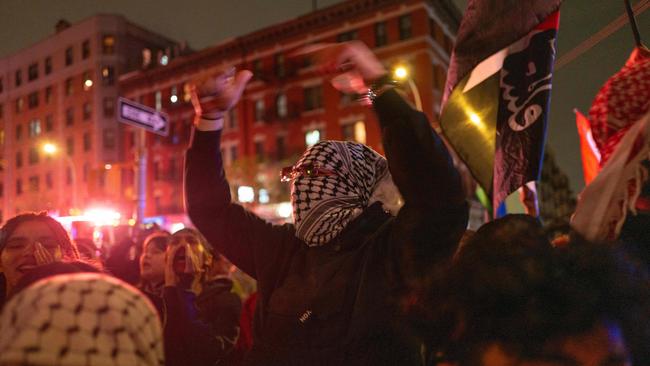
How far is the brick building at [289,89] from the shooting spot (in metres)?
28.8

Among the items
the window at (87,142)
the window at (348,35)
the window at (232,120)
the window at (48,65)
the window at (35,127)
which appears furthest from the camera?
the window at (35,127)

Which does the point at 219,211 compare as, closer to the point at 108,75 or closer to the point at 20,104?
the point at 108,75

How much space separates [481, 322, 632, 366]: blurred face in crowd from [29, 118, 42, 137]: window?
5378cm

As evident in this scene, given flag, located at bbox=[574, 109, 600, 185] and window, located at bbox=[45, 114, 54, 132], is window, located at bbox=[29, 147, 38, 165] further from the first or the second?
flag, located at bbox=[574, 109, 600, 185]

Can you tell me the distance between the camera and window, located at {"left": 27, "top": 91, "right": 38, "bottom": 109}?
160 ft

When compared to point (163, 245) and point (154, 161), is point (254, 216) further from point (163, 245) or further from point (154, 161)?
point (154, 161)

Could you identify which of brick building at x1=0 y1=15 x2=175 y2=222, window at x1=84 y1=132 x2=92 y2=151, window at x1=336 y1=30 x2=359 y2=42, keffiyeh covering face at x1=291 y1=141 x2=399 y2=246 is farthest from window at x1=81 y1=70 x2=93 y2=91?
keffiyeh covering face at x1=291 y1=141 x2=399 y2=246

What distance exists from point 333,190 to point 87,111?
45.8 meters

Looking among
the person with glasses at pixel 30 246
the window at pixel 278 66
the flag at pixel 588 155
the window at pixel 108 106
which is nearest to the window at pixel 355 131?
the window at pixel 278 66

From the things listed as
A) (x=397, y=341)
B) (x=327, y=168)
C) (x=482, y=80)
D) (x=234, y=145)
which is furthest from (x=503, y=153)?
(x=234, y=145)

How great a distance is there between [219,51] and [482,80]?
1328 inches

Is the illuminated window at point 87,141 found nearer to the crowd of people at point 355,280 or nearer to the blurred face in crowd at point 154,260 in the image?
the blurred face in crowd at point 154,260

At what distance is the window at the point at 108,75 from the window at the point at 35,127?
35.0 ft

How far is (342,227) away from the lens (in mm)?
1978
